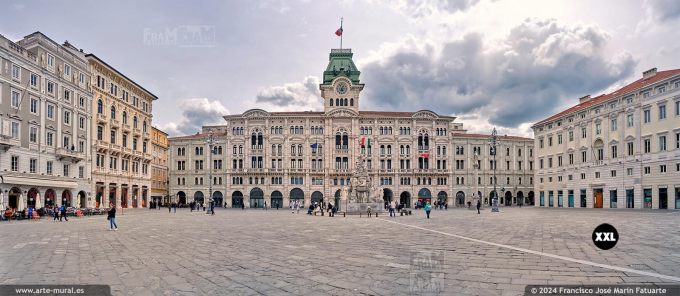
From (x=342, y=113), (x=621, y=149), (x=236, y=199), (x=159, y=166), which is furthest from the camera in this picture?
(x=159, y=166)

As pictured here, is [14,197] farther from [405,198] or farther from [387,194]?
[405,198]

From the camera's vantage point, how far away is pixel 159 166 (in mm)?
77750

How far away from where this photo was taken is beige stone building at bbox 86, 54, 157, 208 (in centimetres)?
5003

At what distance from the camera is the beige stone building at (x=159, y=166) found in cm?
7450

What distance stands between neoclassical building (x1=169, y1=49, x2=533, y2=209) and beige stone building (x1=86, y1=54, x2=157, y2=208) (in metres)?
15.3

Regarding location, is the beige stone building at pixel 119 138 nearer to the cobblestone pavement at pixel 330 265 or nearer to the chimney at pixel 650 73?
the cobblestone pavement at pixel 330 265

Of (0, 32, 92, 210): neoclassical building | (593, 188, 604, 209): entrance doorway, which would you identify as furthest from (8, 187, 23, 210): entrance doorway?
(593, 188, 604, 209): entrance doorway

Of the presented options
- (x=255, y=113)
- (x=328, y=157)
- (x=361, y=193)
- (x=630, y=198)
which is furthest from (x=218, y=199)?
(x=630, y=198)

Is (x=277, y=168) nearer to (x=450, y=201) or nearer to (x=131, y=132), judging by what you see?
(x=131, y=132)

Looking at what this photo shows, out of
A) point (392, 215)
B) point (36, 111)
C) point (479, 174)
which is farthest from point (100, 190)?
point (479, 174)

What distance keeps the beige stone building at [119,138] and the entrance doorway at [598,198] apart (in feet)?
198

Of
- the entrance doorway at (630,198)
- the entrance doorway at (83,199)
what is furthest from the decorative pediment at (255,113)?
the entrance doorway at (630,198)

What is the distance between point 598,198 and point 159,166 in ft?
231

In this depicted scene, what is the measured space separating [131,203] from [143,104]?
14972 mm
